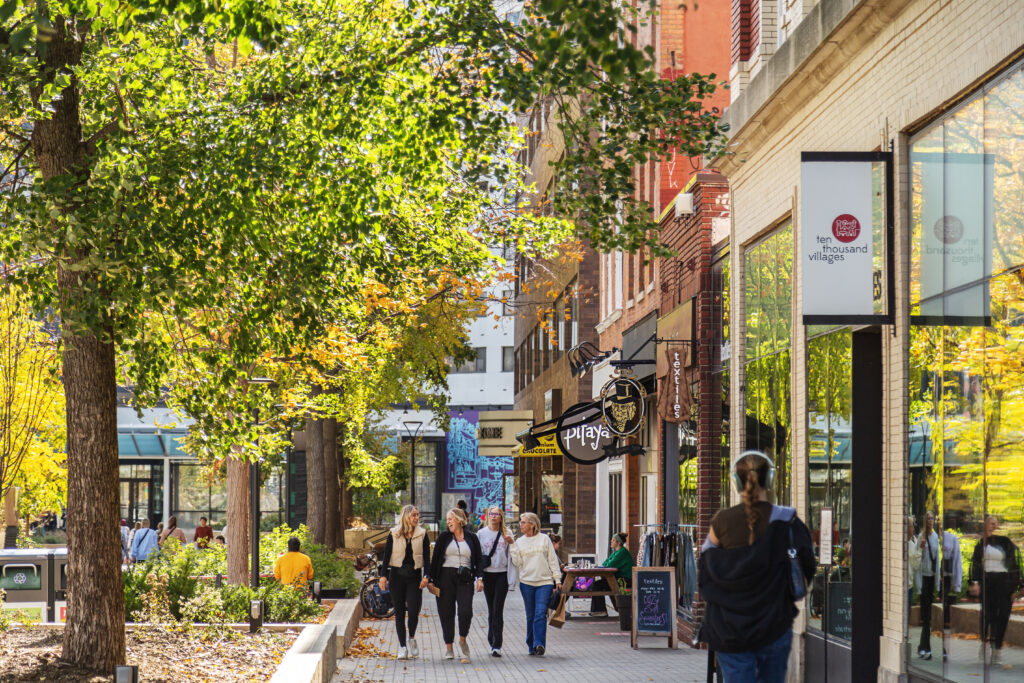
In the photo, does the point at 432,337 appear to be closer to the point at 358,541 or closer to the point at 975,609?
the point at 358,541

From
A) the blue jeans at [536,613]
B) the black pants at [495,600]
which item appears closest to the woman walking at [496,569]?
the black pants at [495,600]

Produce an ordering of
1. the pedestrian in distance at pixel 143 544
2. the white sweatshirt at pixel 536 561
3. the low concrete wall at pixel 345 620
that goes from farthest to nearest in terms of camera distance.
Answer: the pedestrian in distance at pixel 143 544 → the white sweatshirt at pixel 536 561 → the low concrete wall at pixel 345 620

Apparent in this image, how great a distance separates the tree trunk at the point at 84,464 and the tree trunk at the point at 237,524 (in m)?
9.60

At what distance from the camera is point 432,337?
96.8ft

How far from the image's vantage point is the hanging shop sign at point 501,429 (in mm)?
42844

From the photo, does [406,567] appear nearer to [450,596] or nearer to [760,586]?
[450,596]

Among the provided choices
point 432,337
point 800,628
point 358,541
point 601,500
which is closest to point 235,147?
point 800,628

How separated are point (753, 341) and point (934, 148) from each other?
5842 millimetres

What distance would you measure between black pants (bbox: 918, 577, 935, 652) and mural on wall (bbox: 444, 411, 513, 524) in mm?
57753

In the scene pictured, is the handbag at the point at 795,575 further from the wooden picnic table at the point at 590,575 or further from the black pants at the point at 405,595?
the wooden picnic table at the point at 590,575

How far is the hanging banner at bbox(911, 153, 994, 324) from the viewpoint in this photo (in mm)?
9297

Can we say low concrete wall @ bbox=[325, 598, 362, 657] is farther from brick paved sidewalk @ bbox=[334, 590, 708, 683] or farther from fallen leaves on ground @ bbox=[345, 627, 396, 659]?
brick paved sidewalk @ bbox=[334, 590, 708, 683]

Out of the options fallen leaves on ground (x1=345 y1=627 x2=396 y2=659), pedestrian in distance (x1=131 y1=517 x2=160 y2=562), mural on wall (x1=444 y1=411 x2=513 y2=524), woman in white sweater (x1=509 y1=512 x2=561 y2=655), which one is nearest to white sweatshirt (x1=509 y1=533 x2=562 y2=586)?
woman in white sweater (x1=509 y1=512 x2=561 y2=655)

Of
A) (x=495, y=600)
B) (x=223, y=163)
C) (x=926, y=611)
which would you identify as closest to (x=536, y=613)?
(x=495, y=600)
